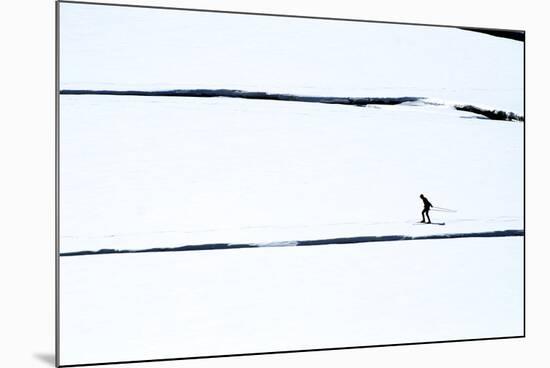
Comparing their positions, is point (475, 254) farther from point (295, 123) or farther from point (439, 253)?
point (295, 123)

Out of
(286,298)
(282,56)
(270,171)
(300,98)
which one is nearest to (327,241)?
(286,298)

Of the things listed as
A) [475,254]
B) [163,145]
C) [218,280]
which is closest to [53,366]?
[218,280]

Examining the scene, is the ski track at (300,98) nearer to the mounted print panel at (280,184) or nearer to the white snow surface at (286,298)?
the mounted print panel at (280,184)

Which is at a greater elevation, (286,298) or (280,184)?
(280,184)

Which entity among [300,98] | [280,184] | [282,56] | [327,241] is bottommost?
[327,241]

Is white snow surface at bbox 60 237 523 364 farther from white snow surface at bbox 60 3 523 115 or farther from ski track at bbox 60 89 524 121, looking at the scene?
white snow surface at bbox 60 3 523 115

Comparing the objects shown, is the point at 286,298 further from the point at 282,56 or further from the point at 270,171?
the point at 282,56

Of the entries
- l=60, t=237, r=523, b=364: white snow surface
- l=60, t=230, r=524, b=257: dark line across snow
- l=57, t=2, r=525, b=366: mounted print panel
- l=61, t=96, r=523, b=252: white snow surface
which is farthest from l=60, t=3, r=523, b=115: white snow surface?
l=60, t=237, r=523, b=364: white snow surface
